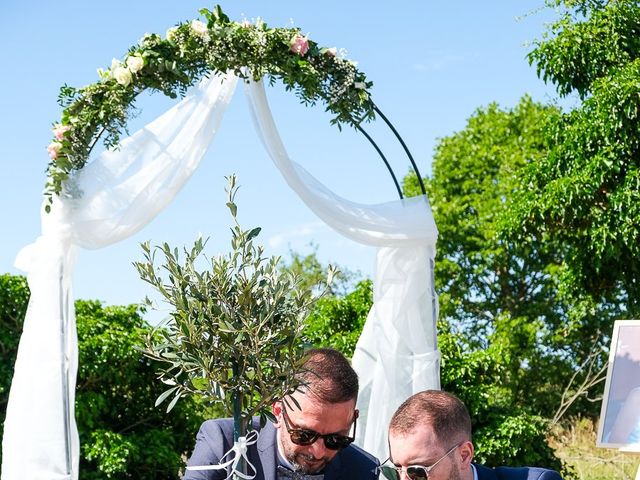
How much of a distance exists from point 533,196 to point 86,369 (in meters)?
6.85

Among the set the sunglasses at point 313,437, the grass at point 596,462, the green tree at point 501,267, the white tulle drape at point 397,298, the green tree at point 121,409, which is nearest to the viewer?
the sunglasses at point 313,437

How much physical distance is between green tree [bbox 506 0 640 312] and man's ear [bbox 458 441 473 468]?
31.3ft

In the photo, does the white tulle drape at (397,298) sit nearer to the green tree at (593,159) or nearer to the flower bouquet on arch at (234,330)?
the flower bouquet on arch at (234,330)

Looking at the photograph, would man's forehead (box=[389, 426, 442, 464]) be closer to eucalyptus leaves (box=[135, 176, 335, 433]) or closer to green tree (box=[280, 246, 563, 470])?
eucalyptus leaves (box=[135, 176, 335, 433])

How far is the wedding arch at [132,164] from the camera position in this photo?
19.6 ft

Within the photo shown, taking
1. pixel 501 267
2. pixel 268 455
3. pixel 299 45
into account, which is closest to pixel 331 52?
pixel 299 45

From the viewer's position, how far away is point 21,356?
6051mm

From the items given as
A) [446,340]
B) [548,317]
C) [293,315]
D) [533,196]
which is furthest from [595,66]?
[293,315]

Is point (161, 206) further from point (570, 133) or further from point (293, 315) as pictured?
point (570, 133)

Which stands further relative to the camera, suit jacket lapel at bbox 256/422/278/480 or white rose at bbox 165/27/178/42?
white rose at bbox 165/27/178/42

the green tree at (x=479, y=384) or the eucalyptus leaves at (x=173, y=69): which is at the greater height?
the eucalyptus leaves at (x=173, y=69)

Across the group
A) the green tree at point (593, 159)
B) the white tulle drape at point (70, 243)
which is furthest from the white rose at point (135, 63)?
the green tree at point (593, 159)

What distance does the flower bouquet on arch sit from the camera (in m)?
2.44

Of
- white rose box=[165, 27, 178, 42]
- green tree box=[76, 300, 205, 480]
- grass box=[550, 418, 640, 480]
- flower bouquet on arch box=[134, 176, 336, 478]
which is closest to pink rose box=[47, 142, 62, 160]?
white rose box=[165, 27, 178, 42]
